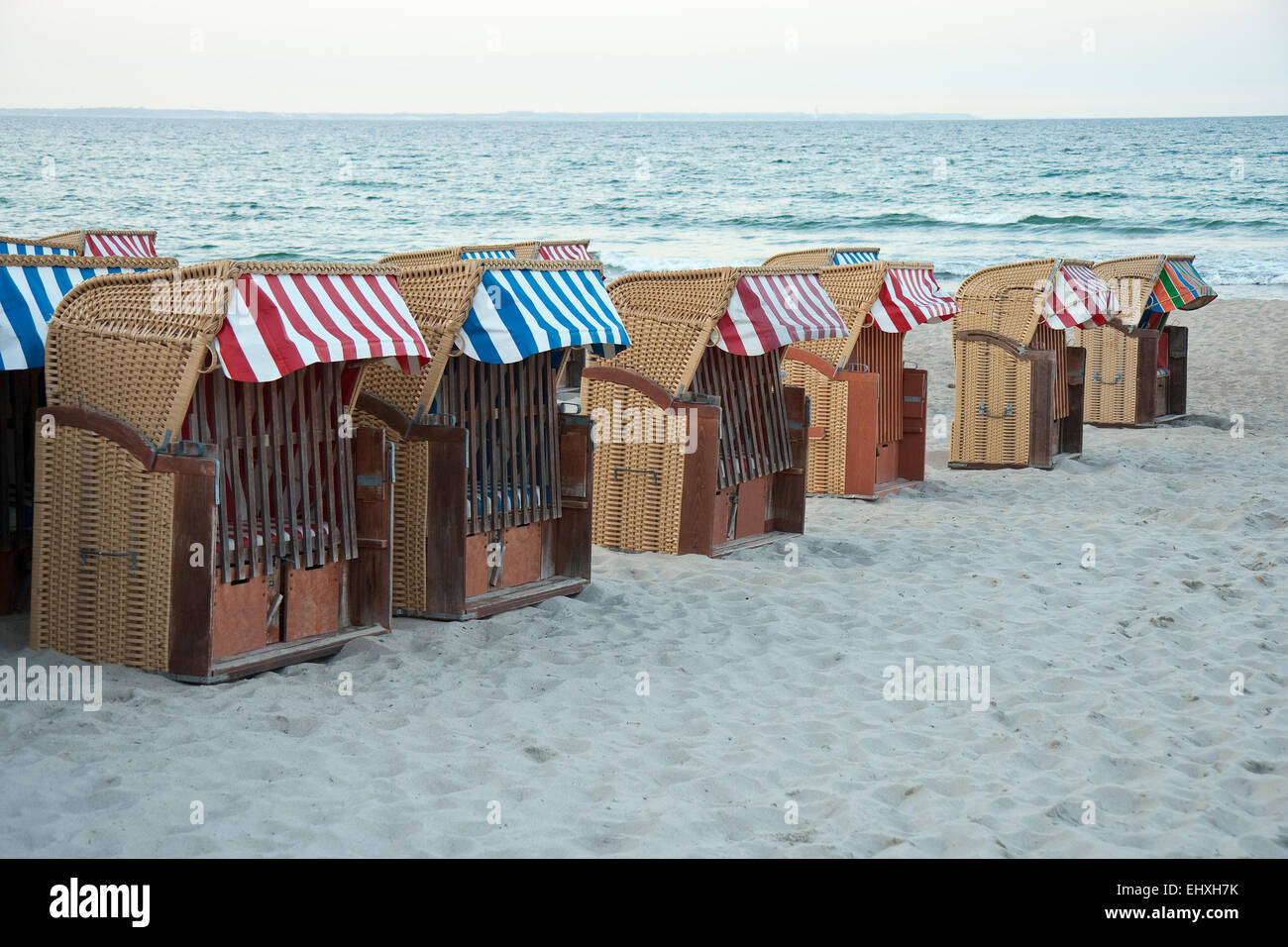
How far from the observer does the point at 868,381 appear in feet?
29.3

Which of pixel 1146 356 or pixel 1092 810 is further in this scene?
pixel 1146 356

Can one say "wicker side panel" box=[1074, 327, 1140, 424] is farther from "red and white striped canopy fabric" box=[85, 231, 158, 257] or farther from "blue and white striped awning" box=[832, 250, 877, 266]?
"red and white striped canopy fabric" box=[85, 231, 158, 257]

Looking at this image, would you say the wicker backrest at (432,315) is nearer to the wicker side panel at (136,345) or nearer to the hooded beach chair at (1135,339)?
the wicker side panel at (136,345)

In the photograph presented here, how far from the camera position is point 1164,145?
64.5 metres

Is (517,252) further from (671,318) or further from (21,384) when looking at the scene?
(21,384)

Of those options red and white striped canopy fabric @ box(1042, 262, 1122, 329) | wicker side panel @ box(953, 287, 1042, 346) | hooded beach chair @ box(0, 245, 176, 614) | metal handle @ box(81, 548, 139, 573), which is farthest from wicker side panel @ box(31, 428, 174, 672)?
red and white striped canopy fabric @ box(1042, 262, 1122, 329)

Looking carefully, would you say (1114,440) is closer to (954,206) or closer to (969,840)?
(969,840)

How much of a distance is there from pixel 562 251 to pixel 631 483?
9.87ft

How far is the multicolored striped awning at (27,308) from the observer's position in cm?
505

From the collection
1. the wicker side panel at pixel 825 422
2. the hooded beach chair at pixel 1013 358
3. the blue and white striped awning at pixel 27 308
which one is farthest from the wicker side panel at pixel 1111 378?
the blue and white striped awning at pixel 27 308

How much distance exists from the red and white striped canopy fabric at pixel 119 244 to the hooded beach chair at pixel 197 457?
173 inches

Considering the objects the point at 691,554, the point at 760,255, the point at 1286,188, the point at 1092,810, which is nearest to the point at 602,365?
the point at 691,554

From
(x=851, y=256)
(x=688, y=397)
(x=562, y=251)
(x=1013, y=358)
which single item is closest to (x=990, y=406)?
(x=1013, y=358)

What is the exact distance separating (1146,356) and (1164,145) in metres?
57.8
